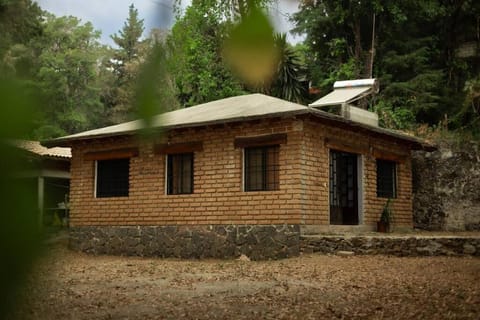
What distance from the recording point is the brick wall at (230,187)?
11758mm

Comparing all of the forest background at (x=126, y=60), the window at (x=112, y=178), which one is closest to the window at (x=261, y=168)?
the window at (x=112, y=178)

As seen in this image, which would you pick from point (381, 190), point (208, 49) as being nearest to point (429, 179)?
point (381, 190)

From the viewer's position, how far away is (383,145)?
14625 mm

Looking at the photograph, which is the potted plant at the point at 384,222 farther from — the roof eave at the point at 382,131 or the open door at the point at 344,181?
the roof eave at the point at 382,131

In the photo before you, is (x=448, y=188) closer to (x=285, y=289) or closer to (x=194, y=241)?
(x=194, y=241)

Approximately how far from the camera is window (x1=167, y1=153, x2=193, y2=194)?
13.3 m

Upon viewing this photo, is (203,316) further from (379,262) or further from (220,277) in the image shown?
(379,262)

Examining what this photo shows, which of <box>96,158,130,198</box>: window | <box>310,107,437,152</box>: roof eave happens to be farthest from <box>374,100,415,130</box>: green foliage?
<box>96,158,130,198</box>: window

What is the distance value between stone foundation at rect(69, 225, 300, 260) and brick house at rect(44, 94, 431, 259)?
0.02 metres

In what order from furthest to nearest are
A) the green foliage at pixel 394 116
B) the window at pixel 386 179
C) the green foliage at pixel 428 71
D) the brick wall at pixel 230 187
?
the green foliage at pixel 394 116
the green foliage at pixel 428 71
the window at pixel 386 179
the brick wall at pixel 230 187

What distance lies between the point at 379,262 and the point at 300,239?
5.76 ft

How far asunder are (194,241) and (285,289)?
5292 mm

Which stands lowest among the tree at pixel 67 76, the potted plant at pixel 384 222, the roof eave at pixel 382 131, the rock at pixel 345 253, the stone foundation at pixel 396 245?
the rock at pixel 345 253

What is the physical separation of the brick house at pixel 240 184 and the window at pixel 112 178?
2 centimetres
